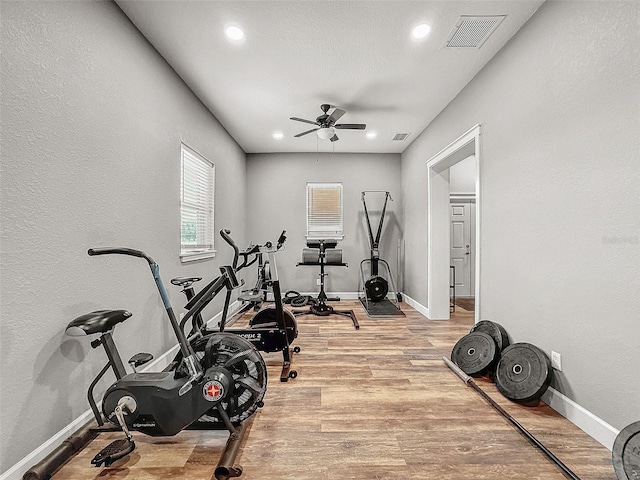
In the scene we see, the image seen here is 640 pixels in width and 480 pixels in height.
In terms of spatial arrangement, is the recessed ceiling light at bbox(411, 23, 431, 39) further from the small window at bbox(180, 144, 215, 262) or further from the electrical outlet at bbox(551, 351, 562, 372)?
the electrical outlet at bbox(551, 351, 562, 372)

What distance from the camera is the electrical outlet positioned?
2109 millimetres

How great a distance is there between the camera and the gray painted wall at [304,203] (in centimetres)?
622

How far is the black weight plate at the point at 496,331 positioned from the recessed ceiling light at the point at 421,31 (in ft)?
8.74

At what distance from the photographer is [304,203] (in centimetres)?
624

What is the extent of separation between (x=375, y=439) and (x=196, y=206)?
3.17 metres

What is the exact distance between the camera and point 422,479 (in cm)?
153

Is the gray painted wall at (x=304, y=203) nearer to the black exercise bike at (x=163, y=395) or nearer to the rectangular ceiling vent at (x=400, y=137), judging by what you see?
the rectangular ceiling vent at (x=400, y=137)

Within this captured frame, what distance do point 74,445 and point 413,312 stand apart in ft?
15.0

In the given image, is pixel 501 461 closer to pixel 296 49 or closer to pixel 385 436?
pixel 385 436

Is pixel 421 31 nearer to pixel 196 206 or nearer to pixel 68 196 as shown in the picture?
pixel 68 196

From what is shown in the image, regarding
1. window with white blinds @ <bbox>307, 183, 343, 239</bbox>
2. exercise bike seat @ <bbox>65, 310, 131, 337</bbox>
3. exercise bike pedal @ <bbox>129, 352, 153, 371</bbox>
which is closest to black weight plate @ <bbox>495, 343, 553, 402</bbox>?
exercise bike pedal @ <bbox>129, 352, 153, 371</bbox>

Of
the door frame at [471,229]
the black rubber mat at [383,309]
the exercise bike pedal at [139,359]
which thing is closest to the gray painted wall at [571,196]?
the black rubber mat at [383,309]

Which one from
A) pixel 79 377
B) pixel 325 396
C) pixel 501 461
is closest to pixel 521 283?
pixel 501 461

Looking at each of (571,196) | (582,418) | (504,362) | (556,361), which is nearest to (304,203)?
(504,362)
